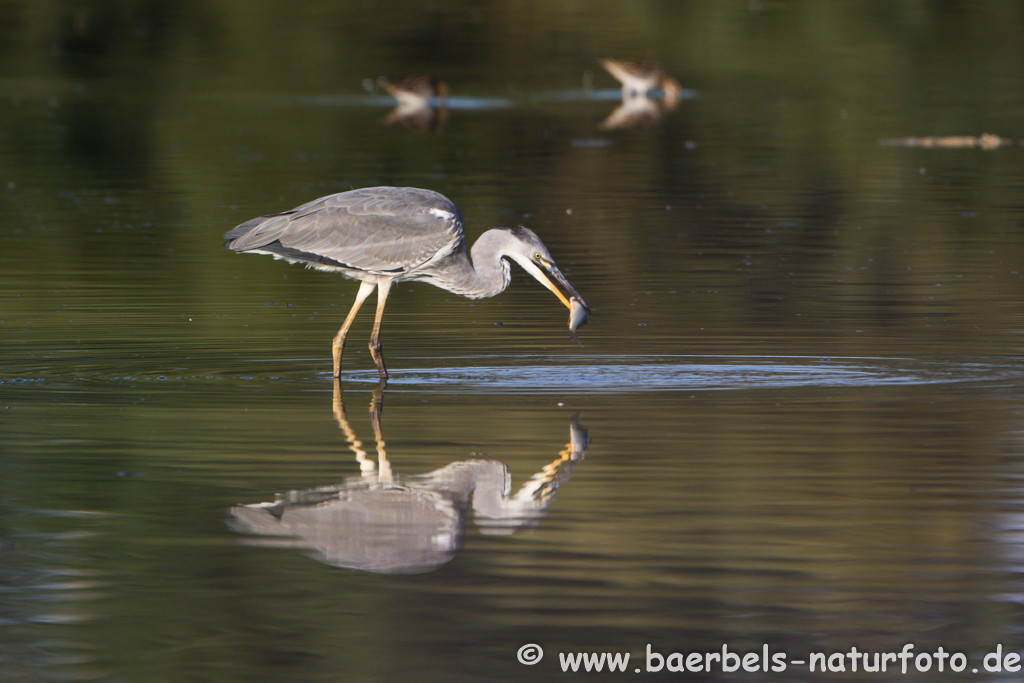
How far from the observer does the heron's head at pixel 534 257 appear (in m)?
12.7

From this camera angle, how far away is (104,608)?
7.41 meters

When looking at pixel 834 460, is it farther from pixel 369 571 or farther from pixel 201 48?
pixel 201 48

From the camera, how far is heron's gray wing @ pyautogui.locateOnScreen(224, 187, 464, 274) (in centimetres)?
1313

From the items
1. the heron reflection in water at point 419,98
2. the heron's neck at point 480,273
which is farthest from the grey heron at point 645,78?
the heron's neck at point 480,273

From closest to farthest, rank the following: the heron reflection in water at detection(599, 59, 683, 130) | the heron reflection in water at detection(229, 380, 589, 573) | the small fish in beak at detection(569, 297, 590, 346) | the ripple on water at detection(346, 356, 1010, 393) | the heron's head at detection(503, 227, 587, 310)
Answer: the heron reflection in water at detection(229, 380, 589, 573), the small fish in beak at detection(569, 297, 590, 346), the ripple on water at detection(346, 356, 1010, 393), the heron's head at detection(503, 227, 587, 310), the heron reflection in water at detection(599, 59, 683, 130)

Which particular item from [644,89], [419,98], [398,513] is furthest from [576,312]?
[644,89]

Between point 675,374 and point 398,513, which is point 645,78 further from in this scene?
point 398,513

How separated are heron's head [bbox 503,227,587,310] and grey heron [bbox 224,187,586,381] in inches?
0.6

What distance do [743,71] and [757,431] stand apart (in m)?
43.1

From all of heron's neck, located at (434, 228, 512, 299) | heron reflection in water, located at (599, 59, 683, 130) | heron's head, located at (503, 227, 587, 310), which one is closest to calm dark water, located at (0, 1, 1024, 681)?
heron's neck, located at (434, 228, 512, 299)

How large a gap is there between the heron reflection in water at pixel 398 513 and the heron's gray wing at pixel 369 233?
10.8 ft

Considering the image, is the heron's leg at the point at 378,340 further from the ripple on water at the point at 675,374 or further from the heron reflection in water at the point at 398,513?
the heron reflection in water at the point at 398,513

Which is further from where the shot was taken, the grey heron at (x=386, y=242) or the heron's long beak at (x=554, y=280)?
the grey heron at (x=386, y=242)

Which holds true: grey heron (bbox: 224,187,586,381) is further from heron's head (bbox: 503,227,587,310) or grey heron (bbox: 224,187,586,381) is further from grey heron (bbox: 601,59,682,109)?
grey heron (bbox: 601,59,682,109)
